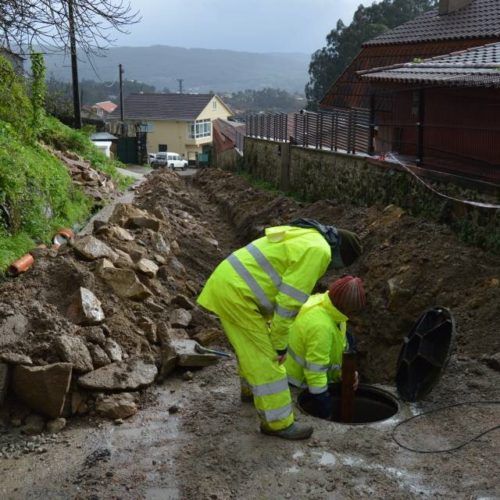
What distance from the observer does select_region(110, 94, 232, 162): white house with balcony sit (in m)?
63.4

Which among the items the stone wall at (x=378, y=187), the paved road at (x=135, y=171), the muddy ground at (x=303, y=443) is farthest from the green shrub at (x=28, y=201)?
the paved road at (x=135, y=171)

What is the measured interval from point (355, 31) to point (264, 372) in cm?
4315

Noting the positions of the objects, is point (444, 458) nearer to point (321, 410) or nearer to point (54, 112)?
point (321, 410)

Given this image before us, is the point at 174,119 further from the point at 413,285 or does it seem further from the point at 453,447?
the point at 453,447

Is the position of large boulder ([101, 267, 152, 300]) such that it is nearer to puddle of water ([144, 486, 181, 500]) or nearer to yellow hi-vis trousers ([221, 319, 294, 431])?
yellow hi-vis trousers ([221, 319, 294, 431])

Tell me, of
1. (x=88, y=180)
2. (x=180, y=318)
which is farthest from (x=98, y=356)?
(x=88, y=180)

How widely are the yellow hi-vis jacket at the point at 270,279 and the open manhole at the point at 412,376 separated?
135cm

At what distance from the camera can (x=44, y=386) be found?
554cm

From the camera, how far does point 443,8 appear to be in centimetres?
1927

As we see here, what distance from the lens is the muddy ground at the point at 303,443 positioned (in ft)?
14.4

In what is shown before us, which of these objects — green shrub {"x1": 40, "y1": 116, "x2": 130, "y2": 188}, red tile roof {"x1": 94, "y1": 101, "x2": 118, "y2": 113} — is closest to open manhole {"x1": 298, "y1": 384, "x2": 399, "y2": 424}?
green shrub {"x1": 40, "y1": 116, "x2": 130, "y2": 188}

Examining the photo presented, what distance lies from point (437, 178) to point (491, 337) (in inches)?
141

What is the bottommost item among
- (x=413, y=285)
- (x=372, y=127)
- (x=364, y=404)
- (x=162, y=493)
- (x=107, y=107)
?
(x=364, y=404)

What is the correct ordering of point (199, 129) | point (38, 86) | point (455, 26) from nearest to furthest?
point (38, 86)
point (455, 26)
point (199, 129)
